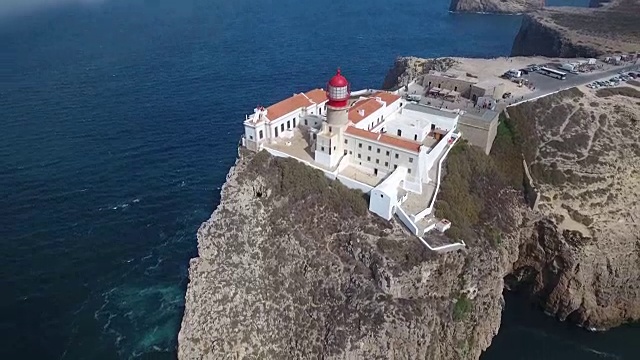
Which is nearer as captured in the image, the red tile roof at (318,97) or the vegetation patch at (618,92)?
the red tile roof at (318,97)

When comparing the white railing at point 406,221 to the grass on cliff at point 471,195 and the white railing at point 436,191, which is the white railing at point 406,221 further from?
the grass on cliff at point 471,195

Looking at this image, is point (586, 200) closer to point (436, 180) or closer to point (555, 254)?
point (555, 254)

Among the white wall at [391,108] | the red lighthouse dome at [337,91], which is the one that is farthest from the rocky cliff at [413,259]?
the white wall at [391,108]

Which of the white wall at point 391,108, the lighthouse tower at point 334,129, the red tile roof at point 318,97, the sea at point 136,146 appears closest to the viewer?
the lighthouse tower at point 334,129

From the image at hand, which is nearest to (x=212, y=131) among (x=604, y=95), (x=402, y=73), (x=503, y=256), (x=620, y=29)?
(x=402, y=73)

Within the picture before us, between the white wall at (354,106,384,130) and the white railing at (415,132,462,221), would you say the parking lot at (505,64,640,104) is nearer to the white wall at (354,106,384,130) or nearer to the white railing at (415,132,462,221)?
the white railing at (415,132,462,221)

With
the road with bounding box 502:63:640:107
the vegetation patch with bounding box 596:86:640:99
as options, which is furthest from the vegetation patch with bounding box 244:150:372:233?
the vegetation patch with bounding box 596:86:640:99
